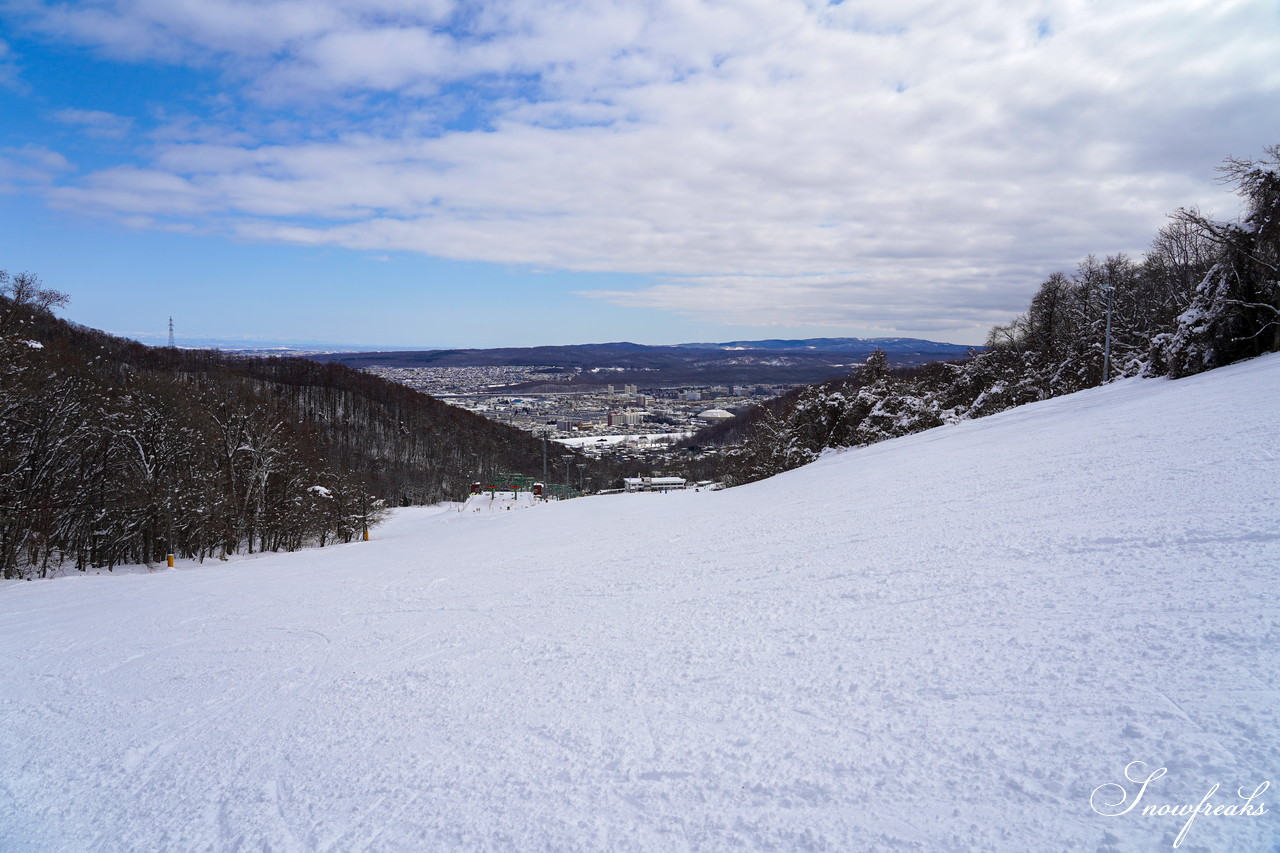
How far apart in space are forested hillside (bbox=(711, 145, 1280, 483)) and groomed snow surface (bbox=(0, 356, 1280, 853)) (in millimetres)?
10246

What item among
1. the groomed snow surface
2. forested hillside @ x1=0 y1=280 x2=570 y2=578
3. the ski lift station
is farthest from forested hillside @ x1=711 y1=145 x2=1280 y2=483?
forested hillside @ x1=0 y1=280 x2=570 y2=578

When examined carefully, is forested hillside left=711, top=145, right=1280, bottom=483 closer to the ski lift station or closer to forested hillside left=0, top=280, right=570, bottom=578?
the ski lift station

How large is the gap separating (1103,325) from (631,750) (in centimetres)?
3799

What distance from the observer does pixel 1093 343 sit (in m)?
30.8

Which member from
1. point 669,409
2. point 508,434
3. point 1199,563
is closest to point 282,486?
point 1199,563

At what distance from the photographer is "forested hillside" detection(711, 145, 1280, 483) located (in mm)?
16375

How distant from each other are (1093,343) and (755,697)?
113 feet

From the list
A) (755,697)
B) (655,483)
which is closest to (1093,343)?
(755,697)

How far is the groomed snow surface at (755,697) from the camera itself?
3.15 m

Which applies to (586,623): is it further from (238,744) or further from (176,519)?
(176,519)

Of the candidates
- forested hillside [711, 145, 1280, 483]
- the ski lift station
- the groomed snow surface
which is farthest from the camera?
the ski lift station

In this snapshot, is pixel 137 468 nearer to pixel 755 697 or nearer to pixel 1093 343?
pixel 755 697

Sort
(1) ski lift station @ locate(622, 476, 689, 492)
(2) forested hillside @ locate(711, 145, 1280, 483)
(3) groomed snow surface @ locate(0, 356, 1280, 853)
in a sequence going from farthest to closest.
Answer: (1) ski lift station @ locate(622, 476, 689, 492) < (2) forested hillside @ locate(711, 145, 1280, 483) < (3) groomed snow surface @ locate(0, 356, 1280, 853)

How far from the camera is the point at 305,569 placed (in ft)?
48.7
